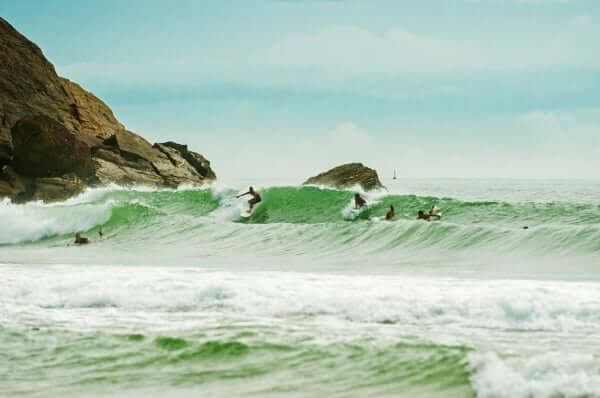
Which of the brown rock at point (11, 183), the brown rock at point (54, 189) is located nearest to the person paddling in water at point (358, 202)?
the brown rock at point (54, 189)

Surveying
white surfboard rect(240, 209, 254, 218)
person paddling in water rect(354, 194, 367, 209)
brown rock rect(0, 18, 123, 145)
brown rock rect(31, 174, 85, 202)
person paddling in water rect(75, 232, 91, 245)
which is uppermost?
brown rock rect(0, 18, 123, 145)

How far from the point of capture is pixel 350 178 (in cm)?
3400

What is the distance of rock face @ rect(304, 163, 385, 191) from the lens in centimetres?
3369

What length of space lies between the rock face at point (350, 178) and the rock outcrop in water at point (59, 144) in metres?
11.7

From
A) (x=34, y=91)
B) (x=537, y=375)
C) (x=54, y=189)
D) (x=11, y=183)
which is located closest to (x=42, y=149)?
(x=11, y=183)

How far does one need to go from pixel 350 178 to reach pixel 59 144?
1426cm

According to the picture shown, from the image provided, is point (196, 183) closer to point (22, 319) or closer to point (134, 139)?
point (134, 139)

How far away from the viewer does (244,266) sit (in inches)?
520

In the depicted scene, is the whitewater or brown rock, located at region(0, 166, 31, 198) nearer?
the whitewater

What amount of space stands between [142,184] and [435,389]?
3833cm

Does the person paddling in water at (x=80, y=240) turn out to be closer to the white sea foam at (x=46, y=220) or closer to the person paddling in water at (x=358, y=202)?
the white sea foam at (x=46, y=220)

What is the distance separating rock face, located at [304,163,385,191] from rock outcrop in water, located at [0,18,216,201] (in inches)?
462

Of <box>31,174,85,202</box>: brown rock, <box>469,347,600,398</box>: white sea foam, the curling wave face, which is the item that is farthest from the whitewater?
<box>31,174,85,202</box>: brown rock

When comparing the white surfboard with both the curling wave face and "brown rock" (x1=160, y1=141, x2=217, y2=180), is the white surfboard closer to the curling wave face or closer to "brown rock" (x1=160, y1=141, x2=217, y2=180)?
the curling wave face
